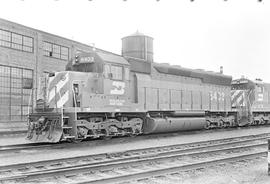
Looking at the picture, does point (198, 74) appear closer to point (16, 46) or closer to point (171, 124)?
point (171, 124)

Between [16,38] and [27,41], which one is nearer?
[16,38]

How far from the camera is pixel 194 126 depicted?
1723 centimetres

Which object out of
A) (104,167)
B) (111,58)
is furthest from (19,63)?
(104,167)

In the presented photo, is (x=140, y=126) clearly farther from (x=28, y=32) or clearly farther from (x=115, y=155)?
(x=28, y=32)

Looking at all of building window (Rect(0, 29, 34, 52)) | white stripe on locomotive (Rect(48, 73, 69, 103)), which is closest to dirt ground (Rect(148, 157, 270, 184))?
white stripe on locomotive (Rect(48, 73, 69, 103))

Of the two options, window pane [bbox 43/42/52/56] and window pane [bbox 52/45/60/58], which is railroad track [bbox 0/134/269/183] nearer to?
window pane [bbox 43/42/52/56]

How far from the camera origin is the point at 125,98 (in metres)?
13.5

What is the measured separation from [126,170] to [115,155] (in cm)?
197

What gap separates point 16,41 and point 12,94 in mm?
4326

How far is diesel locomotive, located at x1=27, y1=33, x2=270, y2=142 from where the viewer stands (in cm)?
1171

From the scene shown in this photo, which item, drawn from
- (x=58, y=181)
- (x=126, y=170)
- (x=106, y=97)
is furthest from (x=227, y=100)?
(x=58, y=181)

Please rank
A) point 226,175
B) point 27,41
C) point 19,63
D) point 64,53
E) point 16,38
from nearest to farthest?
point 226,175
point 16,38
point 19,63
point 27,41
point 64,53

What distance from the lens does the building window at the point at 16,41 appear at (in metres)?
25.1

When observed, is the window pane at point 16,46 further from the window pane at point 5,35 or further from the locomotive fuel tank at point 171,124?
the locomotive fuel tank at point 171,124
